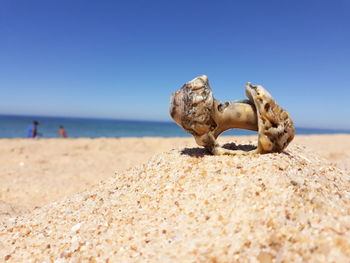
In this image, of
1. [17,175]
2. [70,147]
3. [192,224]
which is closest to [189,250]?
[192,224]

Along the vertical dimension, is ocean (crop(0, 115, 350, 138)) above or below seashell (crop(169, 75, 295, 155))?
below

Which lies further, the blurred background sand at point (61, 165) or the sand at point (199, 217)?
the blurred background sand at point (61, 165)

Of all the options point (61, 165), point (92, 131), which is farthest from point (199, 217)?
point (92, 131)

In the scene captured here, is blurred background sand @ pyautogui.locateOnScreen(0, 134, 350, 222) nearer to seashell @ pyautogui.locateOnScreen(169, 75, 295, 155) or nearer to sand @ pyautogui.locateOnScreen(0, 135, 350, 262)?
seashell @ pyautogui.locateOnScreen(169, 75, 295, 155)

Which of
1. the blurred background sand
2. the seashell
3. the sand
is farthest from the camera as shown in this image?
the blurred background sand

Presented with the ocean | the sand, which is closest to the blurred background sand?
the sand

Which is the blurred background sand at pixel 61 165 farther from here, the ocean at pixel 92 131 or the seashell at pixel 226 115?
the ocean at pixel 92 131

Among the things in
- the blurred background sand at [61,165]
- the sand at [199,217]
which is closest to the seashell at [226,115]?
the sand at [199,217]

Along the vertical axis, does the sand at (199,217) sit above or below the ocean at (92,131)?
above
